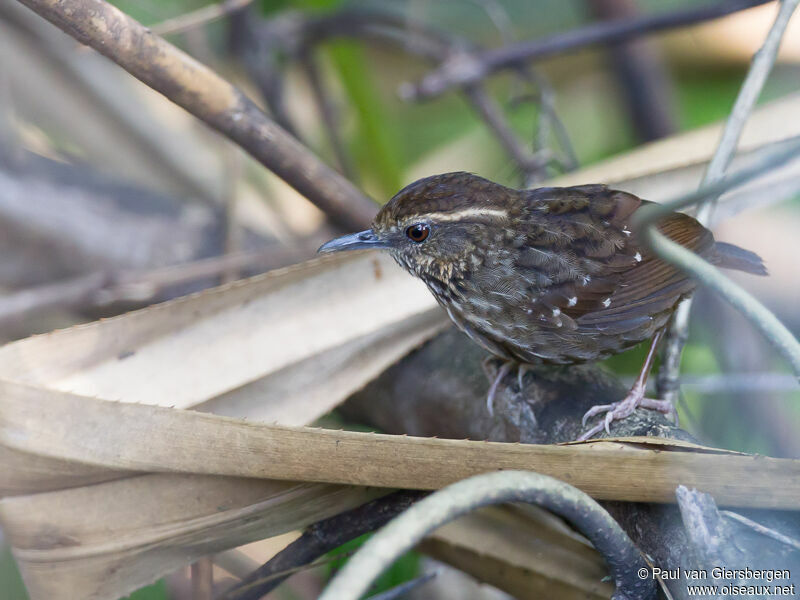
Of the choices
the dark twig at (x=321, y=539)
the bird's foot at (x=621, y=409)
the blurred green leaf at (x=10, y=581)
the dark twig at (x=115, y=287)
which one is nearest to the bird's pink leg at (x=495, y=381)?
the bird's foot at (x=621, y=409)

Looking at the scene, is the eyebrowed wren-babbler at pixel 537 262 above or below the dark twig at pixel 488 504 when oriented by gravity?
above

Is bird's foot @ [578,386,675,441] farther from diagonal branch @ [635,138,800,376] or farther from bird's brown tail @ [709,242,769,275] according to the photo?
bird's brown tail @ [709,242,769,275]

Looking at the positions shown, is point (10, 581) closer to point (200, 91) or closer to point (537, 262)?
point (200, 91)

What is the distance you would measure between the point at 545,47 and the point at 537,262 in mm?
1916

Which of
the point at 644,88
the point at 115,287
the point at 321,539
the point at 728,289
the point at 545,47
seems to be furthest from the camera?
the point at 644,88

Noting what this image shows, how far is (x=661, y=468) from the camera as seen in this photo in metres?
1.75

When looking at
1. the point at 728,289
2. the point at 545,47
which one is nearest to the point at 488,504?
the point at 728,289

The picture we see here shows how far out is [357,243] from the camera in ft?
8.91

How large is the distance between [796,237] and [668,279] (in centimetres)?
281

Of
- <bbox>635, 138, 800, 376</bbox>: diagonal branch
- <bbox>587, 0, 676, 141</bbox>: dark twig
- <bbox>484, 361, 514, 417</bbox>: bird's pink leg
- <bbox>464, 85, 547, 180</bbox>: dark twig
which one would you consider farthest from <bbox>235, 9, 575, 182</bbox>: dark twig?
<bbox>635, 138, 800, 376</bbox>: diagonal branch

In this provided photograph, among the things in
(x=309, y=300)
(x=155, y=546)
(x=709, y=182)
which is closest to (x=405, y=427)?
(x=309, y=300)

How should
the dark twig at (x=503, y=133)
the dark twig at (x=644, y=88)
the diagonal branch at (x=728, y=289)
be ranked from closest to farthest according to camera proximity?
the diagonal branch at (x=728, y=289), the dark twig at (x=503, y=133), the dark twig at (x=644, y=88)

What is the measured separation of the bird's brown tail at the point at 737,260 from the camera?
2.84m

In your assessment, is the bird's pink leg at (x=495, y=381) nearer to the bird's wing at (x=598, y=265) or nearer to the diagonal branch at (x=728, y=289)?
the bird's wing at (x=598, y=265)
